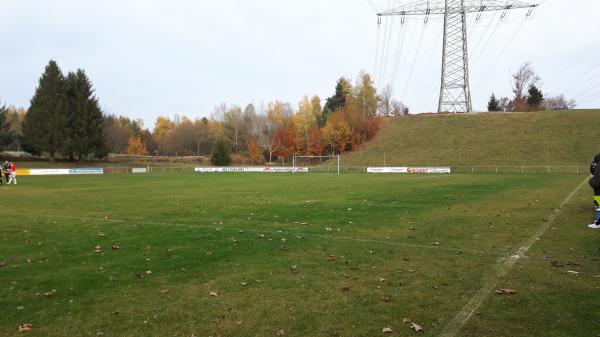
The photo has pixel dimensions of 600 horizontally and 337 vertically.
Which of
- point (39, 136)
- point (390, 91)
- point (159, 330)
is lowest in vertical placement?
point (159, 330)

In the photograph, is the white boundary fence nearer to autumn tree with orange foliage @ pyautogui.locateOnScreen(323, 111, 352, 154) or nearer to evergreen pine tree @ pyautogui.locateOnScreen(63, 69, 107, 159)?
evergreen pine tree @ pyautogui.locateOnScreen(63, 69, 107, 159)

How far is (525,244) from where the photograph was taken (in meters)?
10.2

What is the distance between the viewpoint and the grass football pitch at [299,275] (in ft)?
17.8

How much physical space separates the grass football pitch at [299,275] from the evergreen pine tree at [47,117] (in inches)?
2466

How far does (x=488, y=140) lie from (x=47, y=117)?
73320 mm

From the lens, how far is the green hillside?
214 feet

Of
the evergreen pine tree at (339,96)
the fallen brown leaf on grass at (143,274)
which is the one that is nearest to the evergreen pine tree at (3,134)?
the evergreen pine tree at (339,96)

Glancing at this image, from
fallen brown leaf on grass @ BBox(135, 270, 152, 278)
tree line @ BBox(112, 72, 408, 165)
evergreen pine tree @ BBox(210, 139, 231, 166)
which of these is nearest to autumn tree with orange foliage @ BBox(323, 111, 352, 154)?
tree line @ BBox(112, 72, 408, 165)

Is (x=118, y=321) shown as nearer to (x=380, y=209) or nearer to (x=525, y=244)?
(x=525, y=244)

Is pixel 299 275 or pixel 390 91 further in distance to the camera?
pixel 390 91

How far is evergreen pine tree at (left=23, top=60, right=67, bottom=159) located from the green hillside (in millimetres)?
48269

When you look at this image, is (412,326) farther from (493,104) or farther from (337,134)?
(493,104)

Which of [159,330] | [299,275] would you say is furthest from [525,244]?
[159,330]

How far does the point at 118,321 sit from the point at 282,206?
1272 cm
